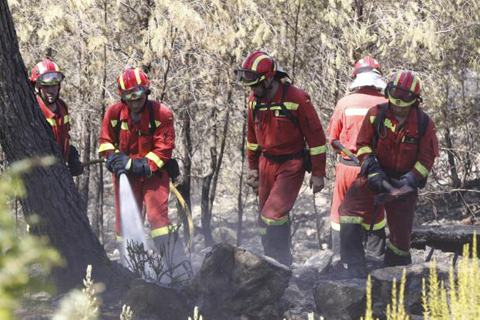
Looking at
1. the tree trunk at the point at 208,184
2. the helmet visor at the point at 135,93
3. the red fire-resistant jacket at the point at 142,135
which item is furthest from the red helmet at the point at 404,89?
the tree trunk at the point at 208,184

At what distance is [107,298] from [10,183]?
440cm

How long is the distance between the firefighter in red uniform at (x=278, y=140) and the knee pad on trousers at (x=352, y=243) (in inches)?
22.3

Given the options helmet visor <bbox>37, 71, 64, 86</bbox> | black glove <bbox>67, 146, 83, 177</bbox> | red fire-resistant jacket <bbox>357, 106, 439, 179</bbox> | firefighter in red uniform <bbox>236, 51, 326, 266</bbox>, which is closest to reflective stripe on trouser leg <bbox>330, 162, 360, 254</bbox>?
firefighter in red uniform <bbox>236, 51, 326, 266</bbox>

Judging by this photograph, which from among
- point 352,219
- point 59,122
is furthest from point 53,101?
point 352,219

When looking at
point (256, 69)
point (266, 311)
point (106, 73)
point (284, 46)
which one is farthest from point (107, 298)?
point (284, 46)

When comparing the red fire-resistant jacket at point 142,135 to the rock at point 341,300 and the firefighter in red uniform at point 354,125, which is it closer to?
the firefighter in red uniform at point 354,125

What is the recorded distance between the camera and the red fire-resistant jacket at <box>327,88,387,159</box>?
6484mm

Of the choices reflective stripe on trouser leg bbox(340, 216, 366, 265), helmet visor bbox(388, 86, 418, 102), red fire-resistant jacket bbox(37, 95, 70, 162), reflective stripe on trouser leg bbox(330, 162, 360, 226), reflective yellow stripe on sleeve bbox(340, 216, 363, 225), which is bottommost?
reflective stripe on trouser leg bbox(340, 216, 366, 265)

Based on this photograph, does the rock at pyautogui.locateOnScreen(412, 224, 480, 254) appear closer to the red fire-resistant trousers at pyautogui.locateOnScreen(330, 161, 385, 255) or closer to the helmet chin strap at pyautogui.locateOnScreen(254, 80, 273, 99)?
the red fire-resistant trousers at pyautogui.locateOnScreen(330, 161, 385, 255)

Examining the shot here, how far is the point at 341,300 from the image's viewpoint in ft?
16.1

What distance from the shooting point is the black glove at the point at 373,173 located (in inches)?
221

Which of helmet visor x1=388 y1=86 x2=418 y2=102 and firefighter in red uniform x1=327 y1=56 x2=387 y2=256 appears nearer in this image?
helmet visor x1=388 y1=86 x2=418 y2=102

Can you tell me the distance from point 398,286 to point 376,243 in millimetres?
1774

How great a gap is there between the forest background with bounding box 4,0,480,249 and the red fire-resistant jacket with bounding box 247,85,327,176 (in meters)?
1.76
